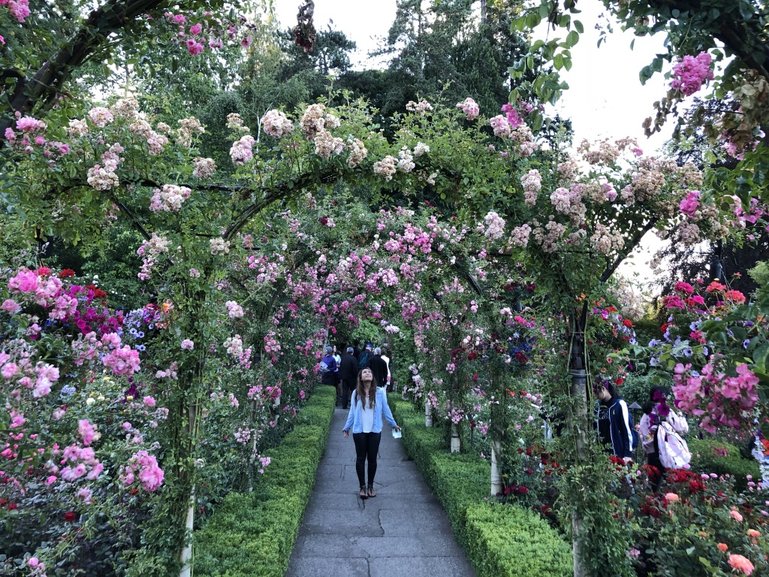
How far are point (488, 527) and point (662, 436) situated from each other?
1.81 metres

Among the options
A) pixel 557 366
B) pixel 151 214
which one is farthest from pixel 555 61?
pixel 151 214

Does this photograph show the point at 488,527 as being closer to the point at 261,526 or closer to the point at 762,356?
the point at 261,526

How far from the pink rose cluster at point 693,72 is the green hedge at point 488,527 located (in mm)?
2649

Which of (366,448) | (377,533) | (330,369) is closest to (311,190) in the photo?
(377,533)

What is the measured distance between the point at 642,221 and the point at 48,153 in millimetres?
3369

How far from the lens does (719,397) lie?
1540 mm

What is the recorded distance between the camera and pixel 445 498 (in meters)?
5.34

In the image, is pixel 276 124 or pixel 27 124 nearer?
pixel 27 124

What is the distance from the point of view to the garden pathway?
13.7 feet

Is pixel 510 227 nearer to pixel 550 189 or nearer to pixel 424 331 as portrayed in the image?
pixel 550 189

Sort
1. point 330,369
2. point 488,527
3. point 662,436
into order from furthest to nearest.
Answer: point 330,369 < point 662,436 < point 488,527

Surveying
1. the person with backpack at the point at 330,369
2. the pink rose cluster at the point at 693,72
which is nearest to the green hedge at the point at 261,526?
the pink rose cluster at the point at 693,72

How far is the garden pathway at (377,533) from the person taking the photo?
4184 millimetres

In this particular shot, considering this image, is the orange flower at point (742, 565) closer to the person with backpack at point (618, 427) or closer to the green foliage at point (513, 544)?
the green foliage at point (513, 544)
